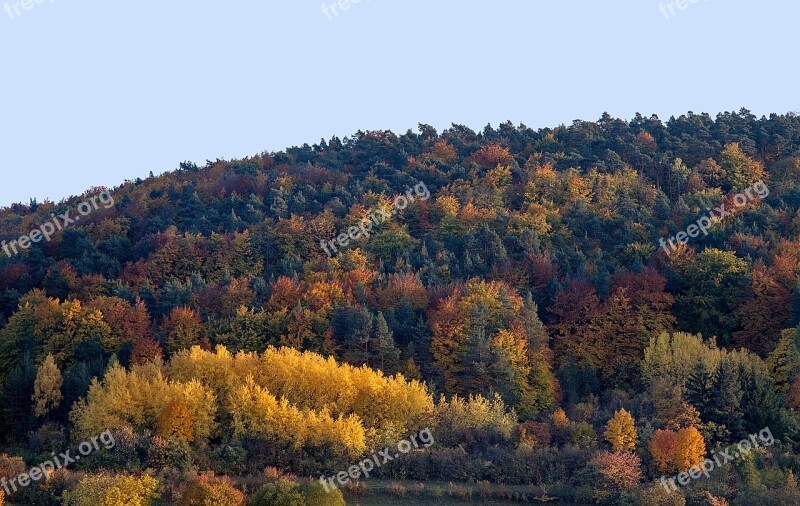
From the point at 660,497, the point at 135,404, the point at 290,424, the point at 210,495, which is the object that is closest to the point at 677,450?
the point at 660,497

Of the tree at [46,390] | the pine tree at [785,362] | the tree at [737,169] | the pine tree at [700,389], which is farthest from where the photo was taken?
the tree at [737,169]

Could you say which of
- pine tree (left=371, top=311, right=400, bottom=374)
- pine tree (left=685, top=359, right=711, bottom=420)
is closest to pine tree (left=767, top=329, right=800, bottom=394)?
pine tree (left=685, top=359, right=711, bottom=420)

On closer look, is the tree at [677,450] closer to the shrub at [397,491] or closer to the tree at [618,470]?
the tree at [618,470]

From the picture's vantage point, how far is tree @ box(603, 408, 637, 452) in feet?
179

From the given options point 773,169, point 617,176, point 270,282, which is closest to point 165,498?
point 270,282

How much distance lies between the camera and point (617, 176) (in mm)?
96875

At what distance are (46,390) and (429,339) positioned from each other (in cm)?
2318

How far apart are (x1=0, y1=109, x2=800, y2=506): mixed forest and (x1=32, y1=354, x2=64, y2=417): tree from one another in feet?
0.44

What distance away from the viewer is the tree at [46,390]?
Result: 60.1 meters

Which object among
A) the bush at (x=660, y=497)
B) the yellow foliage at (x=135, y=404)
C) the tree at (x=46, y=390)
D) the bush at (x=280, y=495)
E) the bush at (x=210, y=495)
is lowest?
the bush at (x=660, y=497)

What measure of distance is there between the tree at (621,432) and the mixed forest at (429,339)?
0.56ft

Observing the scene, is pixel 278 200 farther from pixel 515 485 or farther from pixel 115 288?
pixel 515 485

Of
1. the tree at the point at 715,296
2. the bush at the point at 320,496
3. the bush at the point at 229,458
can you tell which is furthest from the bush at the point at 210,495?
the tree at the point at 715,296

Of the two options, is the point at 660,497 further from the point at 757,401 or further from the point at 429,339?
the point at 429,339
